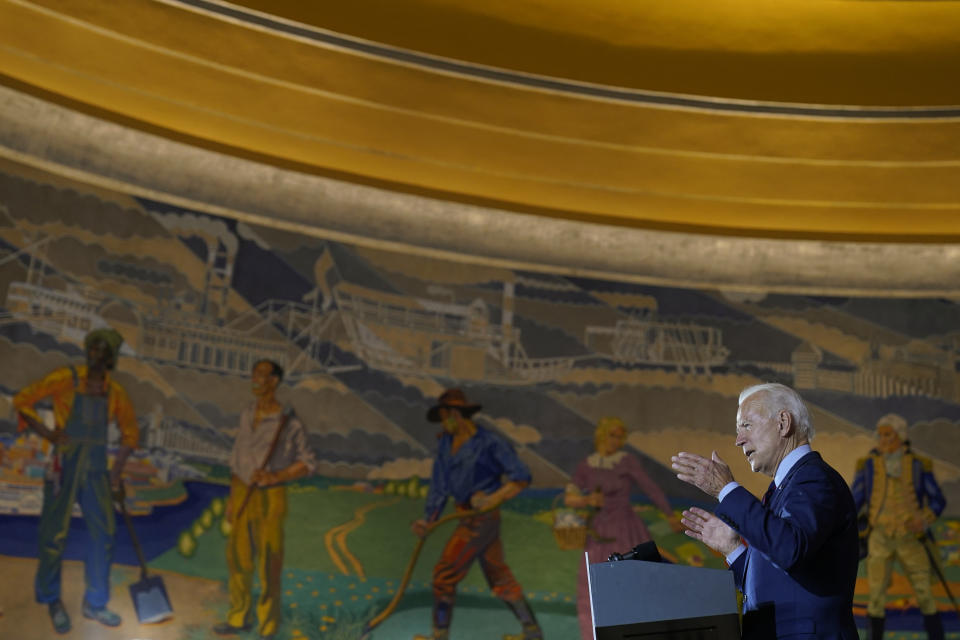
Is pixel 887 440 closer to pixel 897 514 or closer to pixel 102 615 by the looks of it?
pixel 897 514

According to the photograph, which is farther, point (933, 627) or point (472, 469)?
point (933, 627)

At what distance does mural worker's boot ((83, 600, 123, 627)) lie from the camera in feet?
23.0

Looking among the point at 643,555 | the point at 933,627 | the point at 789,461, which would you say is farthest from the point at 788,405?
the point at 933,627

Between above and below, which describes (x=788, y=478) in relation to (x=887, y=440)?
below

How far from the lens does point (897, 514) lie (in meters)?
8.80

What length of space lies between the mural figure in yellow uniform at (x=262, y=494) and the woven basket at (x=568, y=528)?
194cm

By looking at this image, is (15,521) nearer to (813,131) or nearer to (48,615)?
(48,615)

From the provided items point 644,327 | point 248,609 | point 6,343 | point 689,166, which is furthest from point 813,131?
point 6,343

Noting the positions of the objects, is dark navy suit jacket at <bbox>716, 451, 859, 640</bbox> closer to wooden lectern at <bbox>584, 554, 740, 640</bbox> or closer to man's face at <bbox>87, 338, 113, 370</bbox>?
wooden lectern at <bbox>584, 554, 740, 640</bbox>

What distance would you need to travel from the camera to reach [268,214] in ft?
27.2

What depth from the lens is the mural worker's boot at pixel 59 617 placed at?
22.6 ft

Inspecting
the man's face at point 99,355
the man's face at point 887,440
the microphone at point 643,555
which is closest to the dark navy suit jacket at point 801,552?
the microphone at point 643,555

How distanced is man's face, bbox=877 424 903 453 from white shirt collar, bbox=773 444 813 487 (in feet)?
19.4

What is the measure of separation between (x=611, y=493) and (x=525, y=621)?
124 cm
